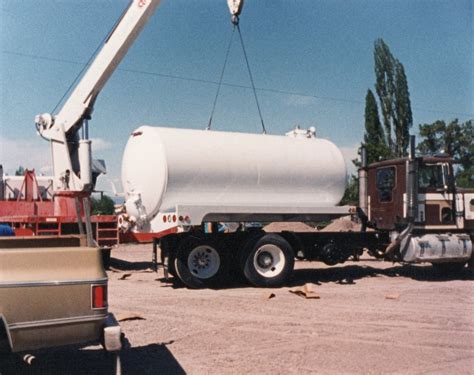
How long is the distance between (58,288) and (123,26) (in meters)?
9.23

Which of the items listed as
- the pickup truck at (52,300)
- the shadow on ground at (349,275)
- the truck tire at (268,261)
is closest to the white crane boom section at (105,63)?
the shadow on ground at (349,275)

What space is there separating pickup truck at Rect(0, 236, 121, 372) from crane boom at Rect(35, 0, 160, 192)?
7.73 meters

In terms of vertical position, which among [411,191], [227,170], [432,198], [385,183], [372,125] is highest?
[372,125]

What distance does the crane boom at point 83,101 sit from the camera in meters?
12.4

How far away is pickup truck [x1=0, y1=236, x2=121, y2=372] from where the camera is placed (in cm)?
433

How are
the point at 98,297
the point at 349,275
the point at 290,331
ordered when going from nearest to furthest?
the point at 98,297 → the point at 290,331 → the point at 349,275

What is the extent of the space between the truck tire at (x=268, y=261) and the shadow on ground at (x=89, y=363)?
17.2ft

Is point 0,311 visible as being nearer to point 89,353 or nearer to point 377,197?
point 89,353

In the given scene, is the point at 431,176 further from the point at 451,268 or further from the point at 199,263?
the point at 199,263

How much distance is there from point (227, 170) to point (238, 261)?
1941 millimetres

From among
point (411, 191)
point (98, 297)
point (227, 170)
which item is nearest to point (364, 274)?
point (411, 191)

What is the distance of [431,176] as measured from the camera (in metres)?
13.0

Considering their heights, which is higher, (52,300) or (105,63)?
(105,63)

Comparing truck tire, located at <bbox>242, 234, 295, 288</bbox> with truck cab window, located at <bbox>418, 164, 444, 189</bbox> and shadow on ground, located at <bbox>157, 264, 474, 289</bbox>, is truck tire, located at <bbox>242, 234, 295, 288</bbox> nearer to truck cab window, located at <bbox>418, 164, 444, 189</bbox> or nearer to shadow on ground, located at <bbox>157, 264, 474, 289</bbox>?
shadow on ground, located at <bbox>157, 264, 474, 289</bbox>
